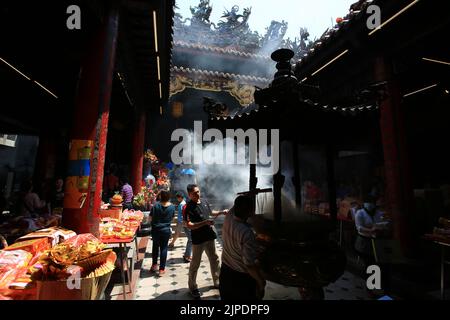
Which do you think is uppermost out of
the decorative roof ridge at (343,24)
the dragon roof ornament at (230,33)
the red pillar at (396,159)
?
the dragon roof ornament at (230,33)

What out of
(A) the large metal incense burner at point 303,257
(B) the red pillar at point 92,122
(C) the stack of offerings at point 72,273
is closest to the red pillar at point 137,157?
(B) the red pillar at point 92,122

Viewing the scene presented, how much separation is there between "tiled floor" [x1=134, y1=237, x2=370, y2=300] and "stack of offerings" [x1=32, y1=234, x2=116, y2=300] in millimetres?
2299

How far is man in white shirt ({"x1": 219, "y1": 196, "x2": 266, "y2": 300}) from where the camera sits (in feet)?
9.02

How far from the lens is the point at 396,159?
4.88 meters

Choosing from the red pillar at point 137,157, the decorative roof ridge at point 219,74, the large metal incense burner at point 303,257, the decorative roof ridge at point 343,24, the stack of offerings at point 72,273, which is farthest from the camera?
the decorative roof ridge at point 219,74

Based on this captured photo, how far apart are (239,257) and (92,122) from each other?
10.2 ft

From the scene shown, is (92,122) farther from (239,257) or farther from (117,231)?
(239,257)

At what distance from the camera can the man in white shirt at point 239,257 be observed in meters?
2.75

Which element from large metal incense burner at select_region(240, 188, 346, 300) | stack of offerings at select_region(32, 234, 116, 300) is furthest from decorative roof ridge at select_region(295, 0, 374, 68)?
stack of offerings at select_region(32, 234, 116, 300)

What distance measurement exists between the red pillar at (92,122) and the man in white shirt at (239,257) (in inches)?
90.3

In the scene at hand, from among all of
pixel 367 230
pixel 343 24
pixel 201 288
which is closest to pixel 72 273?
pixel 201 288

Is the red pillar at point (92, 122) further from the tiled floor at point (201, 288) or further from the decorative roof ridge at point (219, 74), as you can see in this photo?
the decorative roof ridge at point (219, 74)
